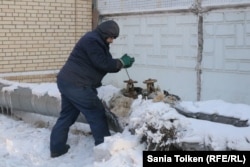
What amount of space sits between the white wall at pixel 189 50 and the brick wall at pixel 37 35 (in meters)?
1.01

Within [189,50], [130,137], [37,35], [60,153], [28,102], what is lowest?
[60,153]

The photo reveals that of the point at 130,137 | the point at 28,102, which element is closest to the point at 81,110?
the point at 130,137

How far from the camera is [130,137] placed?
11.6 feet

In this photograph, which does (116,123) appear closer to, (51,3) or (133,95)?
→ (133,95)

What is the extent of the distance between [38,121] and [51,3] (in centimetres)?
281

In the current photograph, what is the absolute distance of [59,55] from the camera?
25.2 feet

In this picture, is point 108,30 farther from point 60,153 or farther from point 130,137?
point 60,153

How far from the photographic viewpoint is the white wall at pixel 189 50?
600 cm

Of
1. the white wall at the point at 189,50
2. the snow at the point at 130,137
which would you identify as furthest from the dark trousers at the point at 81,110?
the white wall at the point at 189,50

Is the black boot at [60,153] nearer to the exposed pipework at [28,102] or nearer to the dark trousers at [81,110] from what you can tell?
the dark trousers at [81,110]

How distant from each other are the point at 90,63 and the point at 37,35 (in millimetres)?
3462

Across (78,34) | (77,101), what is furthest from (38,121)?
(78,34)

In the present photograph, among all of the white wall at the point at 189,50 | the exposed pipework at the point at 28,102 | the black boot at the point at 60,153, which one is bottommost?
the black boot at the point at 60,153

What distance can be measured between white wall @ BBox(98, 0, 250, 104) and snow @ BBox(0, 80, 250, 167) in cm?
230
